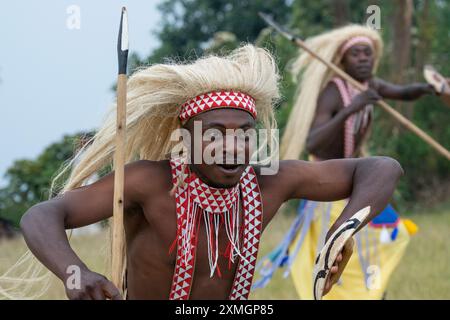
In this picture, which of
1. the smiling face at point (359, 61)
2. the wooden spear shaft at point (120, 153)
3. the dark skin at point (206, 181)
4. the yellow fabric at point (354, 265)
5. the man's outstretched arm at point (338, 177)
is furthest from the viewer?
the smiling face at point (359, 61)

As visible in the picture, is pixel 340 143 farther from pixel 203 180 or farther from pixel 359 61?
pixel 203 180

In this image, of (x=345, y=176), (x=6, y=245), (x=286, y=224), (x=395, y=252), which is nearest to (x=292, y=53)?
(x=286, y=224)

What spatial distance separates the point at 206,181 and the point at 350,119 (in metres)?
3.02

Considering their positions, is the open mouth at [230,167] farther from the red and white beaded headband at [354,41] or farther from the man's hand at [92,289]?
the red and white beaded headband at [354,41]

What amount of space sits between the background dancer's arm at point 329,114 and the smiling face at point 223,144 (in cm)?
274

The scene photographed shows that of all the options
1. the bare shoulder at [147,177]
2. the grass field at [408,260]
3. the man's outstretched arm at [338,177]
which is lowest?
the grass field at [408,260]

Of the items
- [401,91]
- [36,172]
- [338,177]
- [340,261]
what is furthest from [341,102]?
[36,172]

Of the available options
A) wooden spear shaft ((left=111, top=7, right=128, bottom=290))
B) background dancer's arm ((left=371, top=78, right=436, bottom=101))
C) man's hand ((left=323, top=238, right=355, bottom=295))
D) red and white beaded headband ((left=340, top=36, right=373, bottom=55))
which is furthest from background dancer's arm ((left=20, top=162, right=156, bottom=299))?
background dancer's arm ((left=371, top=78, right=436, bottom=101))

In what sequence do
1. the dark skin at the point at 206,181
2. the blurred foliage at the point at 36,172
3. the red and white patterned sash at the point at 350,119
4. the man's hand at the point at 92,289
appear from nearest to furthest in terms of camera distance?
1. the man's hand at the point at 92,289
2. the dark skin at the point at 206,181
3. the red and white patterned sash at the point at 350,119
4. the blurred foliage at the point at 36,172

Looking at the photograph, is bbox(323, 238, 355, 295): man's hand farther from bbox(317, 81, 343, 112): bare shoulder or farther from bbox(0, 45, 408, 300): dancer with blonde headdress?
bbox(317, 81, 343, 112): bare shoulder

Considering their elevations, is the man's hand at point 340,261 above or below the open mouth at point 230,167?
below

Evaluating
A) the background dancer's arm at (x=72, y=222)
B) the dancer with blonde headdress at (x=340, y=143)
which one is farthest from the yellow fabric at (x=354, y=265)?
the background dancer's arm at (x=72, y=222)

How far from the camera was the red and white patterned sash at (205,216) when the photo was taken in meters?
3.68

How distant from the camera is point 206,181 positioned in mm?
3676
